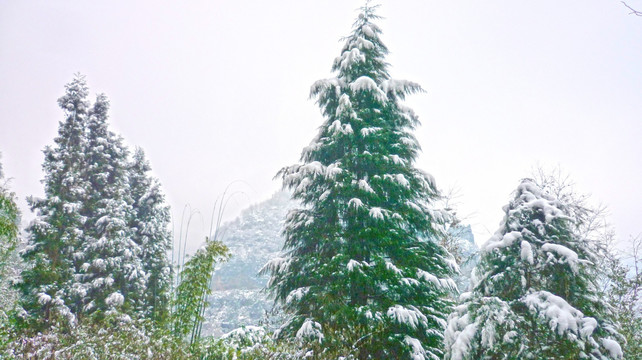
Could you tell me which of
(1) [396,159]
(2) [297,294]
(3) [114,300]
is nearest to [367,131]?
(1) [396,159]

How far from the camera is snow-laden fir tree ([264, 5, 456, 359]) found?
Result: 9.08 metres

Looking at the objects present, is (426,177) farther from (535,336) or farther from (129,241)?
(129,241)

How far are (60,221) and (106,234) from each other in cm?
201

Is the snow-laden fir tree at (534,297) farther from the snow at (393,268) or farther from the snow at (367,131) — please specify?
the snow at (367,131)

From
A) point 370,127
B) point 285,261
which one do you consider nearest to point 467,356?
point 285,261

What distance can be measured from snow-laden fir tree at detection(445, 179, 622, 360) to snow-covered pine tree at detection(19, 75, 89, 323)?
54.7 feet

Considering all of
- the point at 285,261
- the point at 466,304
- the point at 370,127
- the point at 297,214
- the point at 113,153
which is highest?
the point at 113,153

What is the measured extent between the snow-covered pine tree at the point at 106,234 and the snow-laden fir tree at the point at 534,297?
17.9 m

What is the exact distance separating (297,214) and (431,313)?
416 centimetres

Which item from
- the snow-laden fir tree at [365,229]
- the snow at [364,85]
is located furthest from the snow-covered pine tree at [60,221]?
the snow at [364,85]

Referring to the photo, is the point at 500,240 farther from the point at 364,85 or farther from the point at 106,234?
the point at 106,234

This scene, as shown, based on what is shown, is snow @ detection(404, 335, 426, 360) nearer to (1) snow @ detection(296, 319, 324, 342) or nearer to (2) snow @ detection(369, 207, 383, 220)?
(1) snow @ detection(296, 319, 324, 342)

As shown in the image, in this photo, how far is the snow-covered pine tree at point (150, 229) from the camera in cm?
2211

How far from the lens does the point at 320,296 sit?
9242mm
